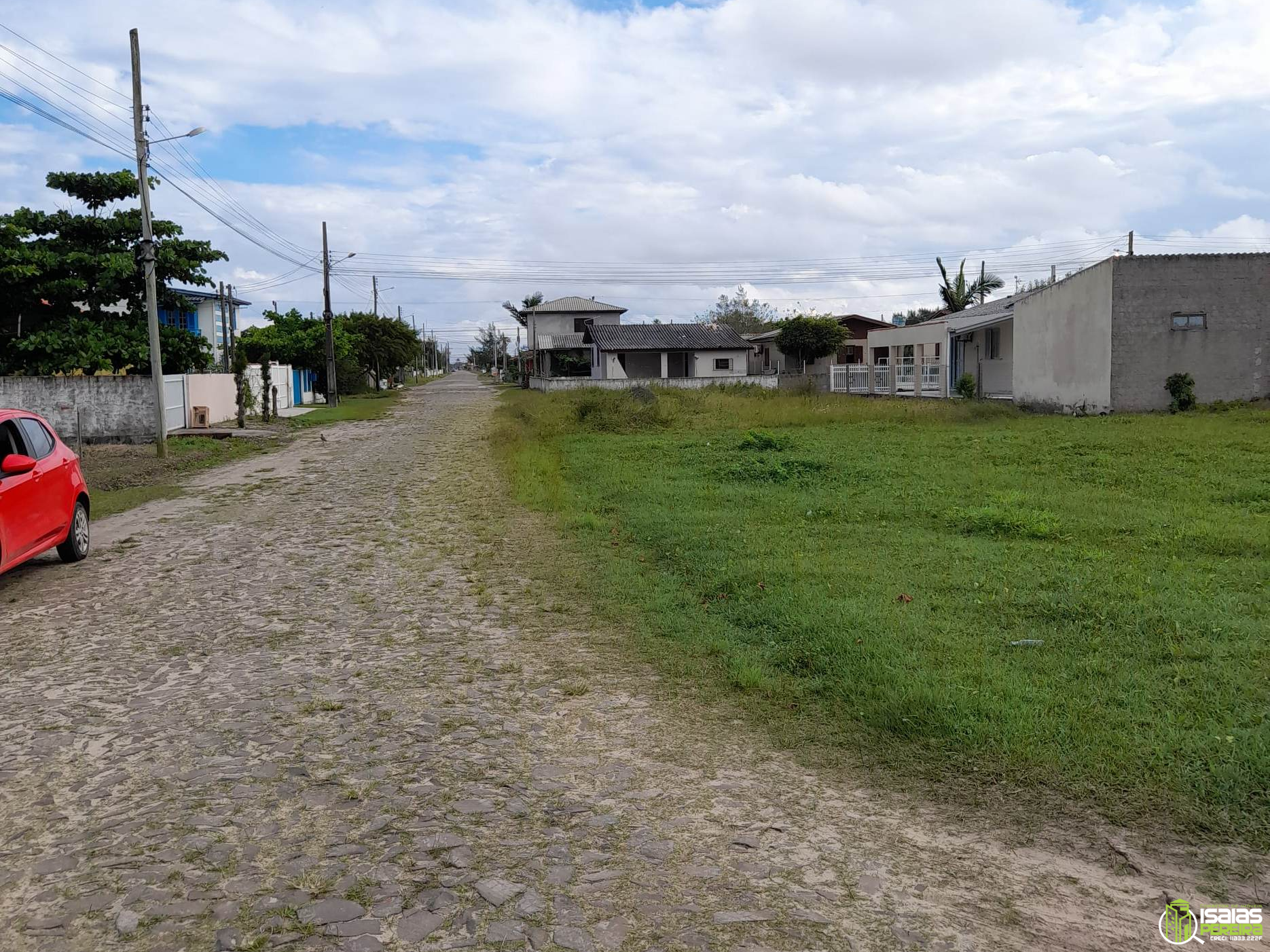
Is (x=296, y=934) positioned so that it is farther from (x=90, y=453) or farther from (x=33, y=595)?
(x=90, y=453)

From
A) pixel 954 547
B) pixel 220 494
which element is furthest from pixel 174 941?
pixel 220 494

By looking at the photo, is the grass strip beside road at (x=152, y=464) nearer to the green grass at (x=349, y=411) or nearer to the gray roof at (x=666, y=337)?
the green grass at (x=349, y=411)

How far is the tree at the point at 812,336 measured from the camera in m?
60.1

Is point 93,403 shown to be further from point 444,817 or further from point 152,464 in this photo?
point 444,817

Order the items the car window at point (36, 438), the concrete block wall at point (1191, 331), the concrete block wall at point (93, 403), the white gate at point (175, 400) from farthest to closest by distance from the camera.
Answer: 1. the concrete block wall at point (1191, 331)
2. the white gate at point (175, 400)
3. the concrete block wall at point (93, 403)
4. the car window at point (36, 438)

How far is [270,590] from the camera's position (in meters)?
9.08

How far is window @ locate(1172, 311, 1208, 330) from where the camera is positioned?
27.5 meters

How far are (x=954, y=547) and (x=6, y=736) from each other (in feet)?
25.1

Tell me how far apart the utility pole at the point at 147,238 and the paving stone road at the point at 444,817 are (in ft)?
49.2

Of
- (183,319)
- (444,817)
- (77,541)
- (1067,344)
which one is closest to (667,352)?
(183,319)

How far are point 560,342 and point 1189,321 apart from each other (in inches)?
2116

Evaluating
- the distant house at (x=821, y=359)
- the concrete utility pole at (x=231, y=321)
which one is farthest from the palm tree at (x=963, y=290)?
the concrete utility pole at (x=231, y=321)

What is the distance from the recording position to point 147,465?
20.6m

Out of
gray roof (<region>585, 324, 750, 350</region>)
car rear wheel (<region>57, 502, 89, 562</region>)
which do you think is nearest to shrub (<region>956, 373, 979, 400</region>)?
gray roof (<region>585, 324, 750, 350</region>)
